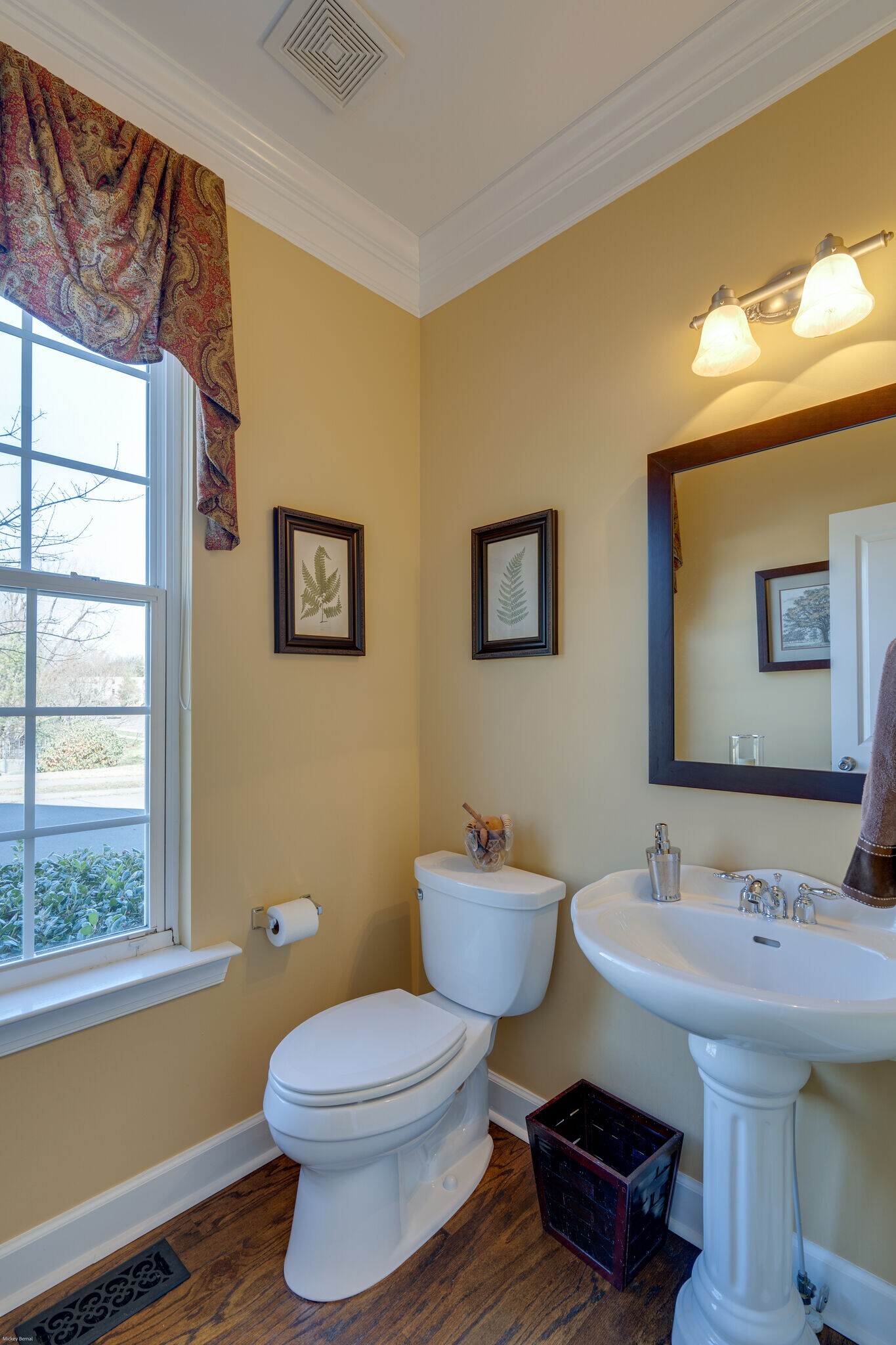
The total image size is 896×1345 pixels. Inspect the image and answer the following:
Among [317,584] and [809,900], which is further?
[317,584]

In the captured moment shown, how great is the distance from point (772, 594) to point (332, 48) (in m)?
1.55

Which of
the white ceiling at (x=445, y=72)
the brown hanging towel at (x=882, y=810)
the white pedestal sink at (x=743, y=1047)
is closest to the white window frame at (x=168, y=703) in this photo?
the white ceiling at (x=445, y=72)

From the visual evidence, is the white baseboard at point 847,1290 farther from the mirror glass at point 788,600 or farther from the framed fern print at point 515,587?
the framed fern print at point 515,587

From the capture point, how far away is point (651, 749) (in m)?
1.58

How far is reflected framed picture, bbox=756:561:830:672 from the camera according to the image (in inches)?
52.5

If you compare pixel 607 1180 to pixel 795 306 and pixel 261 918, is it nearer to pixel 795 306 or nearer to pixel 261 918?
pixel 261 918

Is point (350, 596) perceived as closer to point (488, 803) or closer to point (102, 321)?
point (488, 803)

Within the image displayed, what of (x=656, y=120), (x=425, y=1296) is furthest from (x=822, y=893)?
(x=656, y=120)

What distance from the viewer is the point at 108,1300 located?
4.35ft

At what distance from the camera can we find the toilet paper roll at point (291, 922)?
1.70 m

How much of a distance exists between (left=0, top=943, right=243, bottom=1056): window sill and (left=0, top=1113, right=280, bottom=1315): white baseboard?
1.28ft

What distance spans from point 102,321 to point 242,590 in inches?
26.0

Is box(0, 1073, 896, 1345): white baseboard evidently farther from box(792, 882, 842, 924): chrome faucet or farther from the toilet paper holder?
box(792, 882, 842, 924): chrome faucet

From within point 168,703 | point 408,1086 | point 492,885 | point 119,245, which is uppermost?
point 119,245
